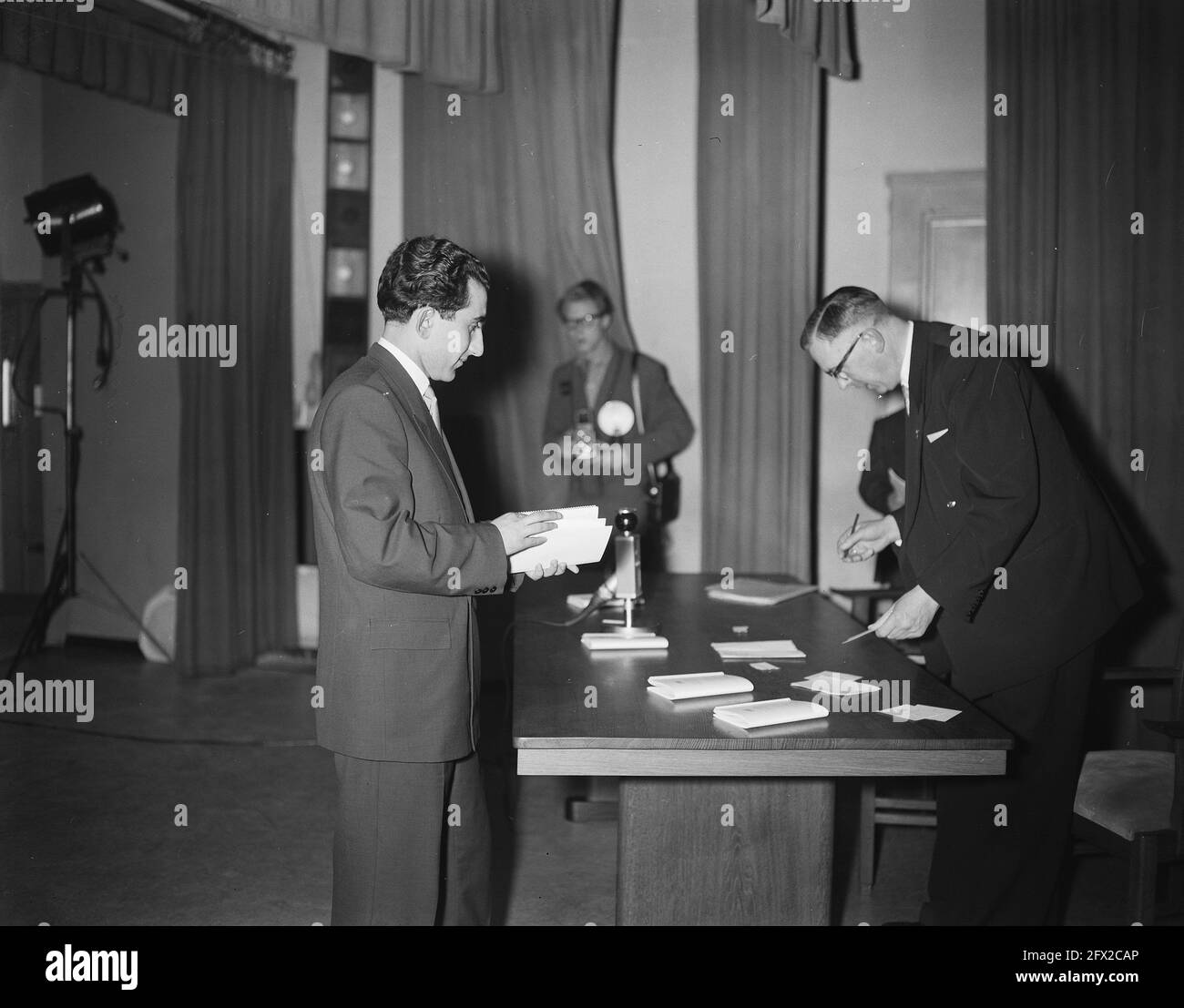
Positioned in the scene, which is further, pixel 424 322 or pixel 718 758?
pixel 424 322

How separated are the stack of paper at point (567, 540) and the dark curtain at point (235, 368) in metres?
4.02

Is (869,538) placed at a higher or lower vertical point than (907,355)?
lower

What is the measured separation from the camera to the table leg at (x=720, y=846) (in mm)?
2230

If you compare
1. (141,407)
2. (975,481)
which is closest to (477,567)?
(975,481)

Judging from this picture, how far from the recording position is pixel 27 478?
6605 mm

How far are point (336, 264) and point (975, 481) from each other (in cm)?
408

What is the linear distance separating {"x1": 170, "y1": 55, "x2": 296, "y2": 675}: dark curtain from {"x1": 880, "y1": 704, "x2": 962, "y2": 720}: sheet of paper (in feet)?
14.7

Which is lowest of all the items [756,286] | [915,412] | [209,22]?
[915,412]

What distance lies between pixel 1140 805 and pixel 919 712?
0.93 meters

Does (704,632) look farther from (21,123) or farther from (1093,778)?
(21,123)

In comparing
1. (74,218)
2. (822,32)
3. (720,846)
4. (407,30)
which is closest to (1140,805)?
(720,846)

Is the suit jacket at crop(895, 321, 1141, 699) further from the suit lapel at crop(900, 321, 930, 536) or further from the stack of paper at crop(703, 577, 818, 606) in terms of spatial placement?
the stack of paper at crop(703, 577, 818, 606)

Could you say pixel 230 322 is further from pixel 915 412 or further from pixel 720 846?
pixel 720 846

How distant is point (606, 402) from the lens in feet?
15.4
